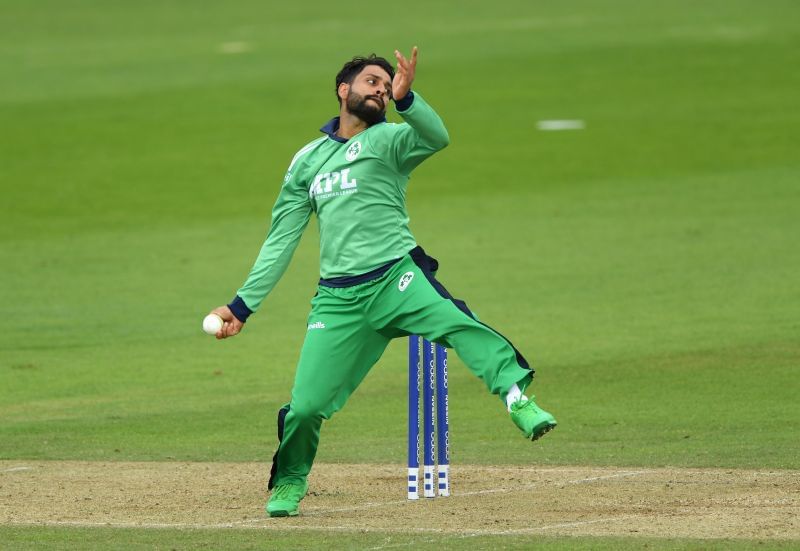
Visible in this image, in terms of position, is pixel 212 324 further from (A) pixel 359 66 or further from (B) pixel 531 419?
(B) pixel 531 419

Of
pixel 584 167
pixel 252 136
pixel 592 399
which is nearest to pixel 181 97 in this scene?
pixel 252 136

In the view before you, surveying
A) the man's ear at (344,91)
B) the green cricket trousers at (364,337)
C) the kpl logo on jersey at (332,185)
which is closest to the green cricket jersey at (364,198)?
the kpl logo on jersey at (332,185)

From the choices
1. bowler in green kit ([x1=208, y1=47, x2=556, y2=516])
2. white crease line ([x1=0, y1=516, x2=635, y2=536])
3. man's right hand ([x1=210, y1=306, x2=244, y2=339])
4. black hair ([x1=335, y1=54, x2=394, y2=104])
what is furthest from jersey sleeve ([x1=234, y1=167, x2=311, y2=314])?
white crease line ([x1=0, y1=516, x2=635, y2=536])

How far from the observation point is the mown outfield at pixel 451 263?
32.9 feet

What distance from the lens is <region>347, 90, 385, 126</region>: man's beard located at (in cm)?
911

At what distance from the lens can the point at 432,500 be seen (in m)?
9.62

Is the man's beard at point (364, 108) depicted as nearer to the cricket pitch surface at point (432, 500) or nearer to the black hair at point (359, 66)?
the black hair at point (359, 66)

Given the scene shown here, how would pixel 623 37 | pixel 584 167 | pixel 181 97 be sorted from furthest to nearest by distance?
pixel 623 37 → pixel 181 97 → pixel 584 167

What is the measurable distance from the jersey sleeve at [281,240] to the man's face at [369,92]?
0.51m

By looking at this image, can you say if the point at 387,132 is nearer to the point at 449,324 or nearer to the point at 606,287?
the point at 449,324

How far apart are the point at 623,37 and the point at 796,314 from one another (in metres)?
25.9

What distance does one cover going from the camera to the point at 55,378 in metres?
15.6

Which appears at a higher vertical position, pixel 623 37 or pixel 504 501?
pixel 504 501

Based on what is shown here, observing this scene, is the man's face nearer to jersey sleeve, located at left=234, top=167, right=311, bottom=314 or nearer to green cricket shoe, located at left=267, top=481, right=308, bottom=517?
jersey sleeve, located at left=234, top=167, right=311, bottom=314
